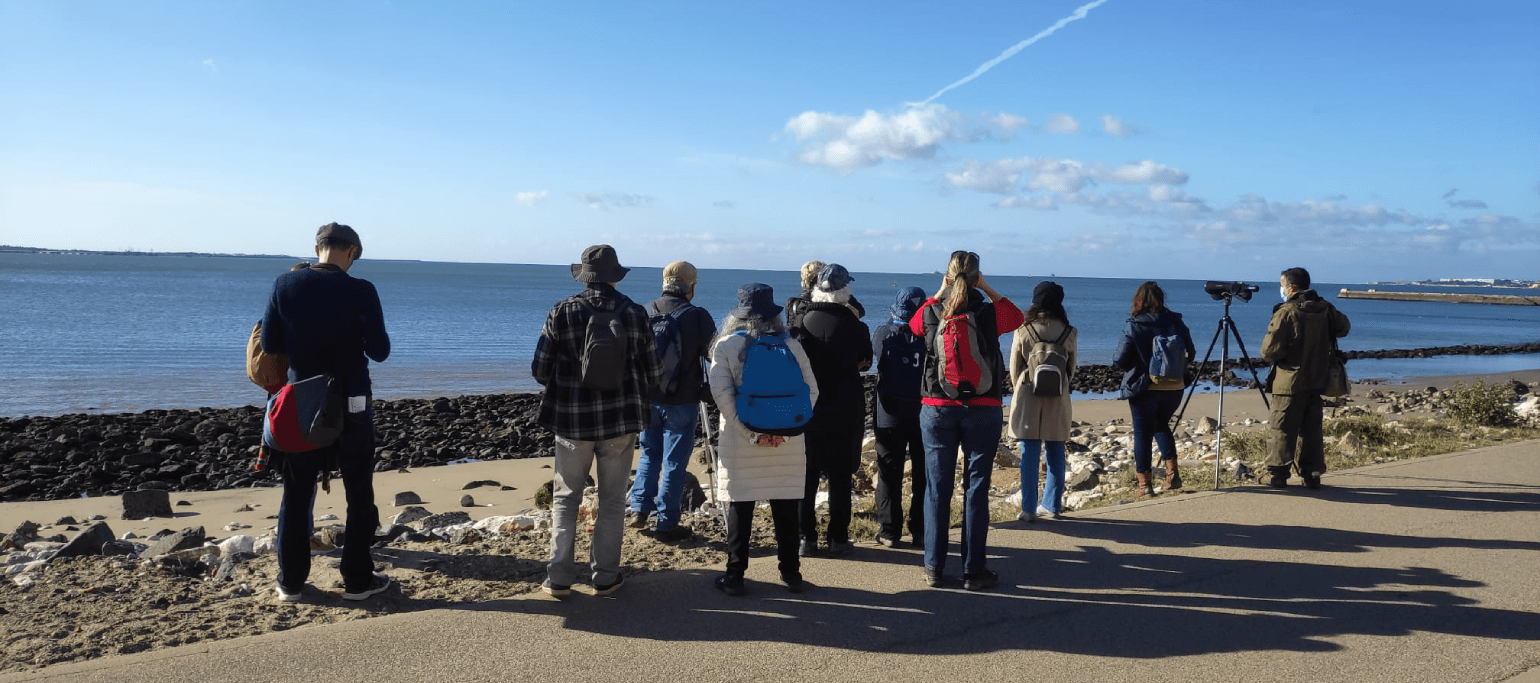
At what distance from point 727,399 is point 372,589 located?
2044 millimetres

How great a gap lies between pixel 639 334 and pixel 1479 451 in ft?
31.4

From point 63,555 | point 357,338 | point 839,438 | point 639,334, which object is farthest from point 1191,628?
point 63,555

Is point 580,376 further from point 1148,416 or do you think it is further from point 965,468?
point 1148,416

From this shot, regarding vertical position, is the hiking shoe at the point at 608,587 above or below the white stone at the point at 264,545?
above

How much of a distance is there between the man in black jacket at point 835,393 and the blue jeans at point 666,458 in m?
0.84

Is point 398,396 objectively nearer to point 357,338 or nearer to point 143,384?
point 143,384

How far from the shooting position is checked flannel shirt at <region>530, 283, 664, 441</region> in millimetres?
→ 4934

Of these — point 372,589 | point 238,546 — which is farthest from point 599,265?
point 238,546

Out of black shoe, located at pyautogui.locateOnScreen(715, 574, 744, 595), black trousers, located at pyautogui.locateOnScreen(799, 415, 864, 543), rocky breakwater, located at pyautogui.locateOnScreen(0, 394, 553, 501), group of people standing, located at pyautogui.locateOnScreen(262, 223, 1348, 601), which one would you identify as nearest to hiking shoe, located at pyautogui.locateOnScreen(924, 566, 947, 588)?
group of people standing, located at pyautogui.locateOnScreen(262, 223, 1348, 601)

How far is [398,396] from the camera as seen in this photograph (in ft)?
75.0

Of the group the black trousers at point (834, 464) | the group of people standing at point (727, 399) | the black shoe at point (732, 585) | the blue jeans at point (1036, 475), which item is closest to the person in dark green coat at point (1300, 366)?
the blue jeans at point (1036, 475)

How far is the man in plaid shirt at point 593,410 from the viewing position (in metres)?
4.94

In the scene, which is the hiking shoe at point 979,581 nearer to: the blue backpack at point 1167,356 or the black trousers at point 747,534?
the black trousers at point 747,534

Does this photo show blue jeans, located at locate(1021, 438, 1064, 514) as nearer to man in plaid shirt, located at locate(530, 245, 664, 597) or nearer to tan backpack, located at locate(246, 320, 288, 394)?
man in plaid shirt, located at locate(530, 245, 664, 597)
